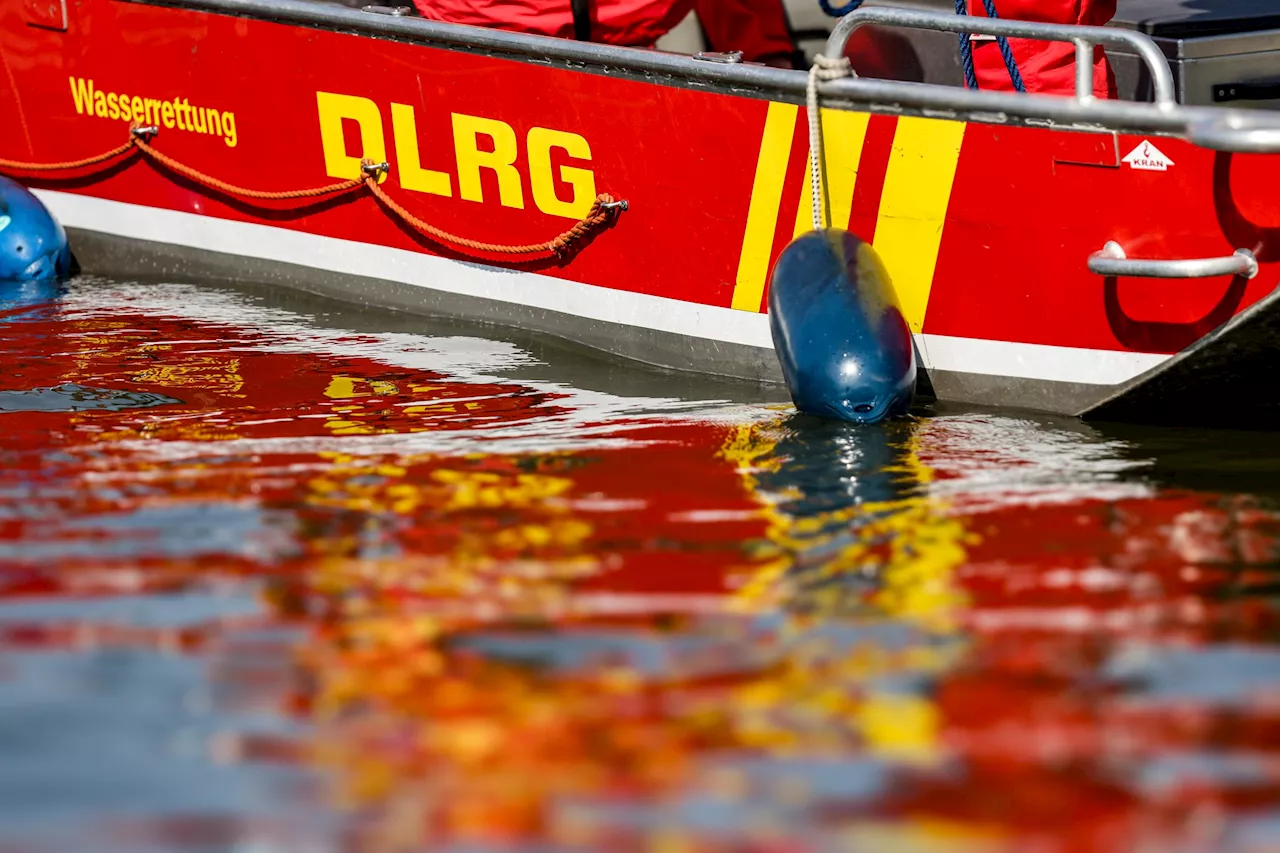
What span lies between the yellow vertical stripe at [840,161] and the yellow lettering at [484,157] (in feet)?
3.49

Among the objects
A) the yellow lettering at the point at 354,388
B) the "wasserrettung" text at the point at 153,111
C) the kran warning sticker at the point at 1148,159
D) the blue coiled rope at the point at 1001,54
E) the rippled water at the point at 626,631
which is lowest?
the yellow lettering at the point at 354,388

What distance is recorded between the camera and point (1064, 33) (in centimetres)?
450

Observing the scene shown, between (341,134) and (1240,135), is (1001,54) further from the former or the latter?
(341,134)

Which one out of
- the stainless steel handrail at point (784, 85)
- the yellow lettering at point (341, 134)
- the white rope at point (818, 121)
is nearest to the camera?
the stainless steel handrail at point (784, 85)

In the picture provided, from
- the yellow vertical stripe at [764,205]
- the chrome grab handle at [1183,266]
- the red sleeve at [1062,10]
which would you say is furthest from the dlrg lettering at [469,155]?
the chrome grab handle at [1183,266]

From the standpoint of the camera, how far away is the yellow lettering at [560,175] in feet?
18.6

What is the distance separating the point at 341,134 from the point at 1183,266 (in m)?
2.99

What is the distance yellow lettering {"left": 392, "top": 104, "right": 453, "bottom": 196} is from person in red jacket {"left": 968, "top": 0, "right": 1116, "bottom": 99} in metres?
1.75

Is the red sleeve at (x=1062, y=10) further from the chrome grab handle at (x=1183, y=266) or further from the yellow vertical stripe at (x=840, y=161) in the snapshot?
the chrome grab handle at (x=1183, y=266)

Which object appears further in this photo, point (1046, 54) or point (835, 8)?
point (835, 8)

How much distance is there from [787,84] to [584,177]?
0.84m

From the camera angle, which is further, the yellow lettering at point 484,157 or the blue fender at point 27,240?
the blue fender at point 27,240

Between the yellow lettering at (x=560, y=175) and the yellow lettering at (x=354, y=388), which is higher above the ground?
the yellow lettering at (x=560, y=175)

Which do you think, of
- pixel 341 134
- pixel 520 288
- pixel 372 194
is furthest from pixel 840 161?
pixel 341 134
